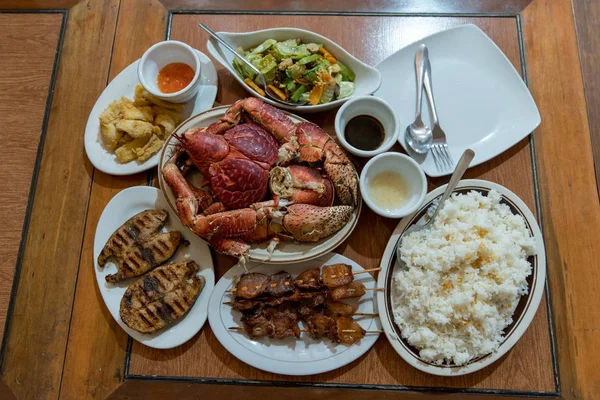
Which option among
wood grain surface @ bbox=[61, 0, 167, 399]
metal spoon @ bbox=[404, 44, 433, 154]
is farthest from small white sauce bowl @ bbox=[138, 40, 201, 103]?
metal spoon @ bbox=[404, 44, 433, 154]

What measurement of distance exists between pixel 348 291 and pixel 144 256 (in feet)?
4.57

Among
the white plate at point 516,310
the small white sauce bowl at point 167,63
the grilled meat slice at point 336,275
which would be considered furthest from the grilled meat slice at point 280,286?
the small white sauce bowl at point 167,63

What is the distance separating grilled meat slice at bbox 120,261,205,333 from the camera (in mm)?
2711

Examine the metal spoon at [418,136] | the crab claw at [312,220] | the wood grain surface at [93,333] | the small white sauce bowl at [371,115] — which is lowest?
the wood grain surface at [93,333]

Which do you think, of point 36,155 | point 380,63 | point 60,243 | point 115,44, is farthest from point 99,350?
point 380,63

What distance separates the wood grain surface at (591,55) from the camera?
312 cm

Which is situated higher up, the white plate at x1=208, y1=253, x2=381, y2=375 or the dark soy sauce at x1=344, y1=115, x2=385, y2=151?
the dark soy sauce at x1=344, y1=115, x2=385, y2=151

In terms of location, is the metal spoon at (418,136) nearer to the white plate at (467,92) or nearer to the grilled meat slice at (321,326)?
the white plate at (467,92)

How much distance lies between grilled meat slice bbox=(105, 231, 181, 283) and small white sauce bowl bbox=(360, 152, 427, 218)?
135 centimetres

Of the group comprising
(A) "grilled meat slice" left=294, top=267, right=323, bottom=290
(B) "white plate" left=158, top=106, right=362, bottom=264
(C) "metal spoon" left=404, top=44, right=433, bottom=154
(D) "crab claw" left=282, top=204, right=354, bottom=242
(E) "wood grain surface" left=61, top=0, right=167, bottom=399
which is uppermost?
(C) "metal spoon" left=404, top=44, right=433, bottom=154

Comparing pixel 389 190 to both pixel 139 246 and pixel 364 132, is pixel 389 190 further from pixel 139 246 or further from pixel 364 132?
pixel 139 246

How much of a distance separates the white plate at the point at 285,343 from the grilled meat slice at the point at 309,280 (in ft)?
0.26

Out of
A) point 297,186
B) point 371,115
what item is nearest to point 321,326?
point 297,186

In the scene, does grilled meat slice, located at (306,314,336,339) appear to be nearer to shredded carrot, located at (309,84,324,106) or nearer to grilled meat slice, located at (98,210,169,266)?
grilled meat slice, located at (98,210,169,266)
